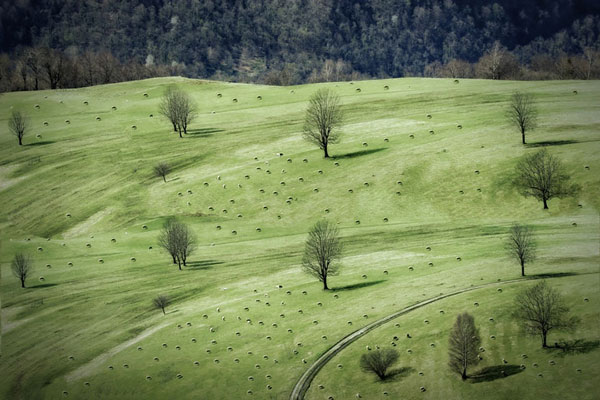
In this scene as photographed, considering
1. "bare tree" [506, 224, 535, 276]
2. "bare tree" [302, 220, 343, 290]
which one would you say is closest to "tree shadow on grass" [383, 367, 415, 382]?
"bare tree" [506, 224, 535, 276]

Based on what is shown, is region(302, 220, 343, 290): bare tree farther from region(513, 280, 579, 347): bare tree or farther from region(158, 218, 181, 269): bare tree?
region(513, 280, 579, 347): bare tree

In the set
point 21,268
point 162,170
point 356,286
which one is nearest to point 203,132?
point 162,170

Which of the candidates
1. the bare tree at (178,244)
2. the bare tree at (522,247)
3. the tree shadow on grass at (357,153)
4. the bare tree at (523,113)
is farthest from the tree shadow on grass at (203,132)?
the bare tree at (522,247)

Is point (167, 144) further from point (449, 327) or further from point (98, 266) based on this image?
point (449, 327)

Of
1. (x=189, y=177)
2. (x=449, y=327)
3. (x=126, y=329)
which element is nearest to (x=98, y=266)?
(x=126, y=329)

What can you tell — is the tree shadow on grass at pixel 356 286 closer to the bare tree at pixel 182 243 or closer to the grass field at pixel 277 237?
the grass field at pixel 277 237

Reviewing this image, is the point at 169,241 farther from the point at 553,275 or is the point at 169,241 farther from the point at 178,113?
the point at 178,113
